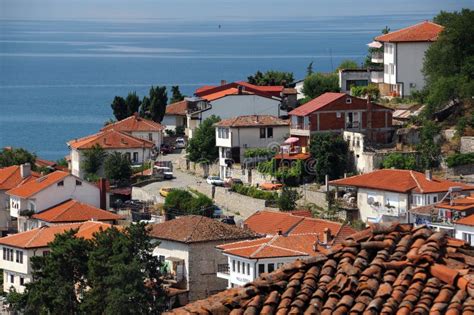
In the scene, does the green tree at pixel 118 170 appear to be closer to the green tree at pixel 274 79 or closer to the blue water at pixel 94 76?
→ the green tree at pixel 274 79

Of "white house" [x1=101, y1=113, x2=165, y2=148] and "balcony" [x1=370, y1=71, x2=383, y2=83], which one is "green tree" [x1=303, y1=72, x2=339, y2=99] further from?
"white house" [x1=101, y1=113, x2=165, y2=148]

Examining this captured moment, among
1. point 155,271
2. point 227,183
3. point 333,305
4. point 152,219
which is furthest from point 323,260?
point 227,183

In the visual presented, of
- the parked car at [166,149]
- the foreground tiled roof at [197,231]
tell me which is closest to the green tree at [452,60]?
the parked car at [166,149]

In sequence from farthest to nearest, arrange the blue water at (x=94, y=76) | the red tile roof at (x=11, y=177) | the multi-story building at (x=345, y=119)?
1. the blue water at (x=94, y=76)
2. the red tile roof at (x=11, y=177)
3. the multi-story building at (x=345, y=119)

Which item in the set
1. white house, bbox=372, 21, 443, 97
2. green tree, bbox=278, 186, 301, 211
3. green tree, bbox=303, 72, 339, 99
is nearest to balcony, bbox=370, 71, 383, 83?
white house, bbox=372, 21, 443, 97

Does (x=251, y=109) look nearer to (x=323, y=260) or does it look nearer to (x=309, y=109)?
(x=309, y=109)

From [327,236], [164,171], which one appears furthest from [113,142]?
[327,236]
